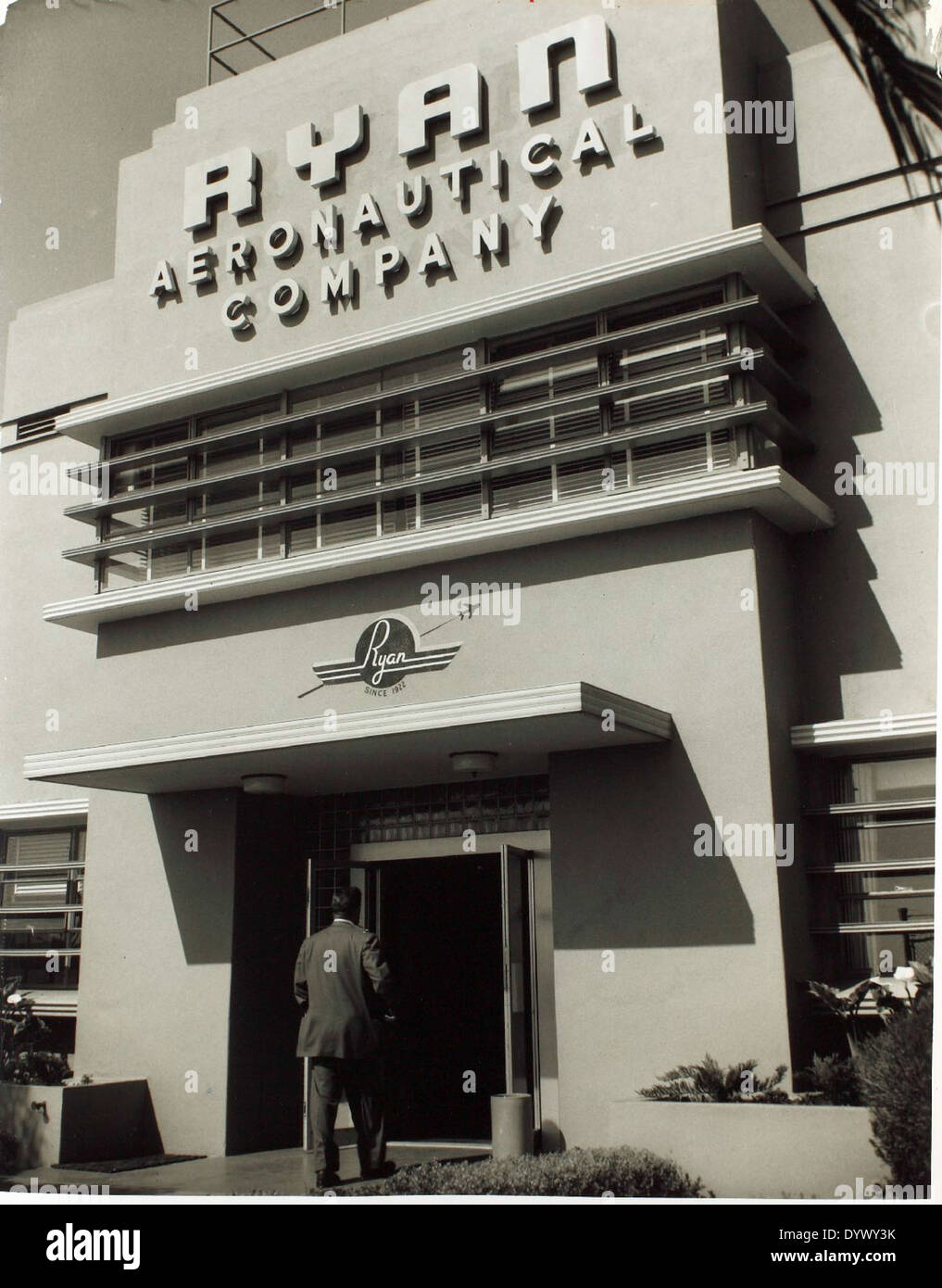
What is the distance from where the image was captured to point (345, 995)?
951cm

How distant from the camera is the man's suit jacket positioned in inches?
370

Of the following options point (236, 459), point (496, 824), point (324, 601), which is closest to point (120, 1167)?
point (496, 824)

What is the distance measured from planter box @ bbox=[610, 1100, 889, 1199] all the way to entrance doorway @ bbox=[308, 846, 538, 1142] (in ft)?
7.88

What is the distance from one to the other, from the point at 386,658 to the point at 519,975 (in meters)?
2.80

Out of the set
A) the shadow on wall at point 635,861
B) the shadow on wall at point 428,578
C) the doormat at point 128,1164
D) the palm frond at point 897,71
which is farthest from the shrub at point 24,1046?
the palm frond at point 897,71

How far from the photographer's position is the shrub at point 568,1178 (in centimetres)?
802

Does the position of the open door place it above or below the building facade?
below

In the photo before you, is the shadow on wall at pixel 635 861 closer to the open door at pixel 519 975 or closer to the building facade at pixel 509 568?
the building facade at pixel 509 568

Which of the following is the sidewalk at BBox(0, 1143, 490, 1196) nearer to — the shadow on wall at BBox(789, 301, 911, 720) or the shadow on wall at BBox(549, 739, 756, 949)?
the shadow on wall at BBox(549, 739, 756, 949)

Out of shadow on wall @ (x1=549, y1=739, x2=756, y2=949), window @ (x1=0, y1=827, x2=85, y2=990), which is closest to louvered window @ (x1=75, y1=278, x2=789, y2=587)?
shadow on wall @ (x1=549, y1=739, x2=756, y2=949)

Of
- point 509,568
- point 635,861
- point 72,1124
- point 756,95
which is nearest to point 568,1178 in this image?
point 635,861

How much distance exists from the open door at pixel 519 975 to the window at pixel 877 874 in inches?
88.2

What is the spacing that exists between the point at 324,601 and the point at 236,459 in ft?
6.32

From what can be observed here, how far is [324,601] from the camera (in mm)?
11688
